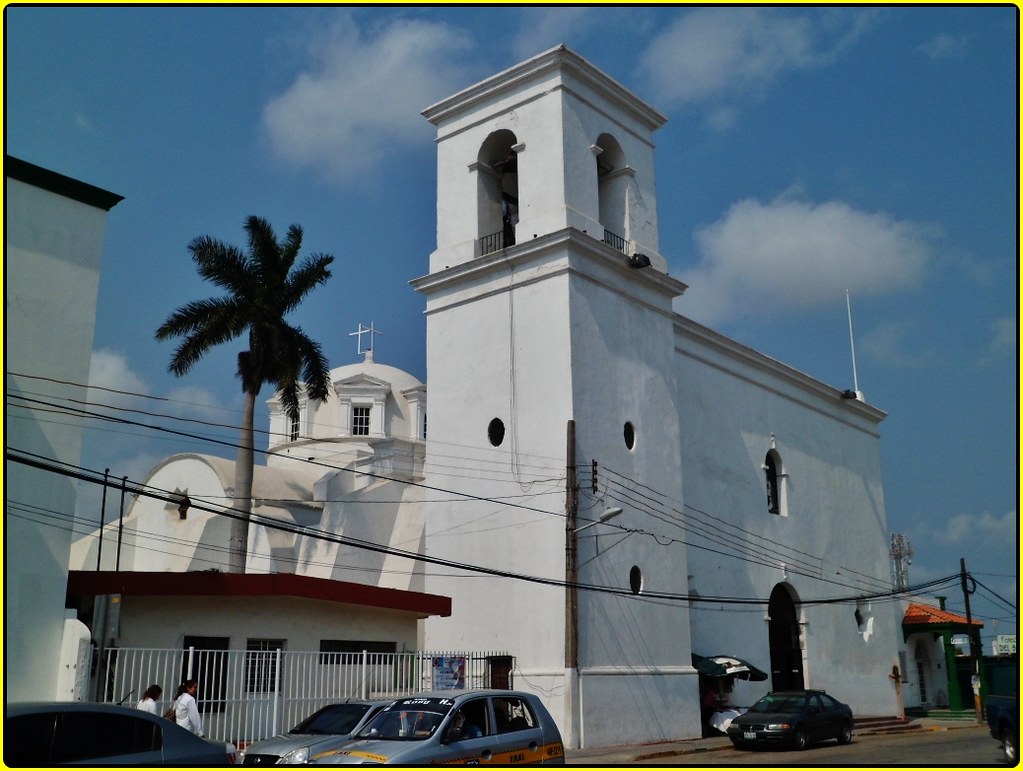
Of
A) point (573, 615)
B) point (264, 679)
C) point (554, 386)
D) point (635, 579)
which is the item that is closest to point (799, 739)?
point (635, 579)

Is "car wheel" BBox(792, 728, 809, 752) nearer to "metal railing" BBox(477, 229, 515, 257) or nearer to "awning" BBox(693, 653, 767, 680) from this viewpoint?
"awning" BBox(693, 653, 767, 680)

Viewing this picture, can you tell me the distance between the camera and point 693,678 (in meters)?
22.8

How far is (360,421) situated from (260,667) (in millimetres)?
21771

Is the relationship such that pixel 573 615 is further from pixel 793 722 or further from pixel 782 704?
pixel 782 704

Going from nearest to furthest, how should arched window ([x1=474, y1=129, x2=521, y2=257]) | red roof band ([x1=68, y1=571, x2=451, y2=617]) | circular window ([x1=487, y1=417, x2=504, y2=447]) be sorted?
red roof band ([x1=68, y1=571, x2=451, y2=617]) < circular window ([x1=487, y1=417, x2=504, y2=447]) < arched window ([x1=474, y1=129, x2=521, y2=257])

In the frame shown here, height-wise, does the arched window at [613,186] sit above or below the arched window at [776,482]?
above

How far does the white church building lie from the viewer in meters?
21.0

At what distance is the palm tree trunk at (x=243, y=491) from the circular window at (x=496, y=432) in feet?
20.5

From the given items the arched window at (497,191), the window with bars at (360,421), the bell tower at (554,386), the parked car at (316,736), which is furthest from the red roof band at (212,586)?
the window with bars at (360,421)

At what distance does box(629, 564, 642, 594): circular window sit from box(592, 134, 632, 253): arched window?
7554 millimetres

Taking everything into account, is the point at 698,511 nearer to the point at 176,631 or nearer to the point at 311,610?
the point at 311,610

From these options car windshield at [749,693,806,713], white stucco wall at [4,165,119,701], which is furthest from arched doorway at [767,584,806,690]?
white stucco wall at [4,165,119,701]

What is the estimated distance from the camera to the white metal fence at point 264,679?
15836 millimetres

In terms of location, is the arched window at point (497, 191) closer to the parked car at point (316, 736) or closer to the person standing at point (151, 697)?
the parked car at point (316, 736)
